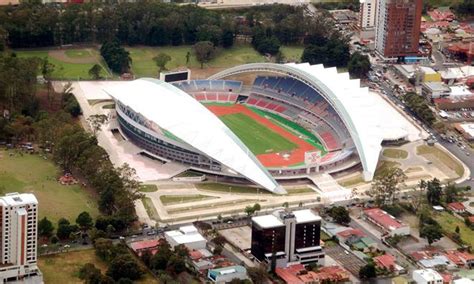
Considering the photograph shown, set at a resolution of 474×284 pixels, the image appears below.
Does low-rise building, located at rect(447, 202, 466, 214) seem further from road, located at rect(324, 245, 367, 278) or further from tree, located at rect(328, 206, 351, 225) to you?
road, located at rect(324, 245, 367, 278)

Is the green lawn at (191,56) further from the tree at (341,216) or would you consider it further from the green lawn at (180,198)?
the tree at (341,216)

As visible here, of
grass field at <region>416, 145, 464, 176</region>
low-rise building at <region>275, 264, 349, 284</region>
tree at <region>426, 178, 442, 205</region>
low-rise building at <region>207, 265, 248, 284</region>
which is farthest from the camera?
grass field at <region>416, 145, 464, 176</region>

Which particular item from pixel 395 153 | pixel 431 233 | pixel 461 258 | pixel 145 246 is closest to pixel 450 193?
pixel 431 233

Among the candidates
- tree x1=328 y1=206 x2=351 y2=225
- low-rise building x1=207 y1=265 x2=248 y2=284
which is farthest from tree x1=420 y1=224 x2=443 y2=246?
low-rise building x1=207 y1=265 x2=248 y2=284

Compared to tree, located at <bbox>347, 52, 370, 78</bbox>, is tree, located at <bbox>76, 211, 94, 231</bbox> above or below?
below

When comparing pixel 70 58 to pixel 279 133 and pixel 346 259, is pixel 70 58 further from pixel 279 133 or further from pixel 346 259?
pixel 346 259

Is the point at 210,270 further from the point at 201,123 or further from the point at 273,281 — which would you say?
the point at 201,123

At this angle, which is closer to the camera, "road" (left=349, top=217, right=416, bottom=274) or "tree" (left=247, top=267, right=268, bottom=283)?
"tree" (left=247, top=267, right=268, bottom=283)
